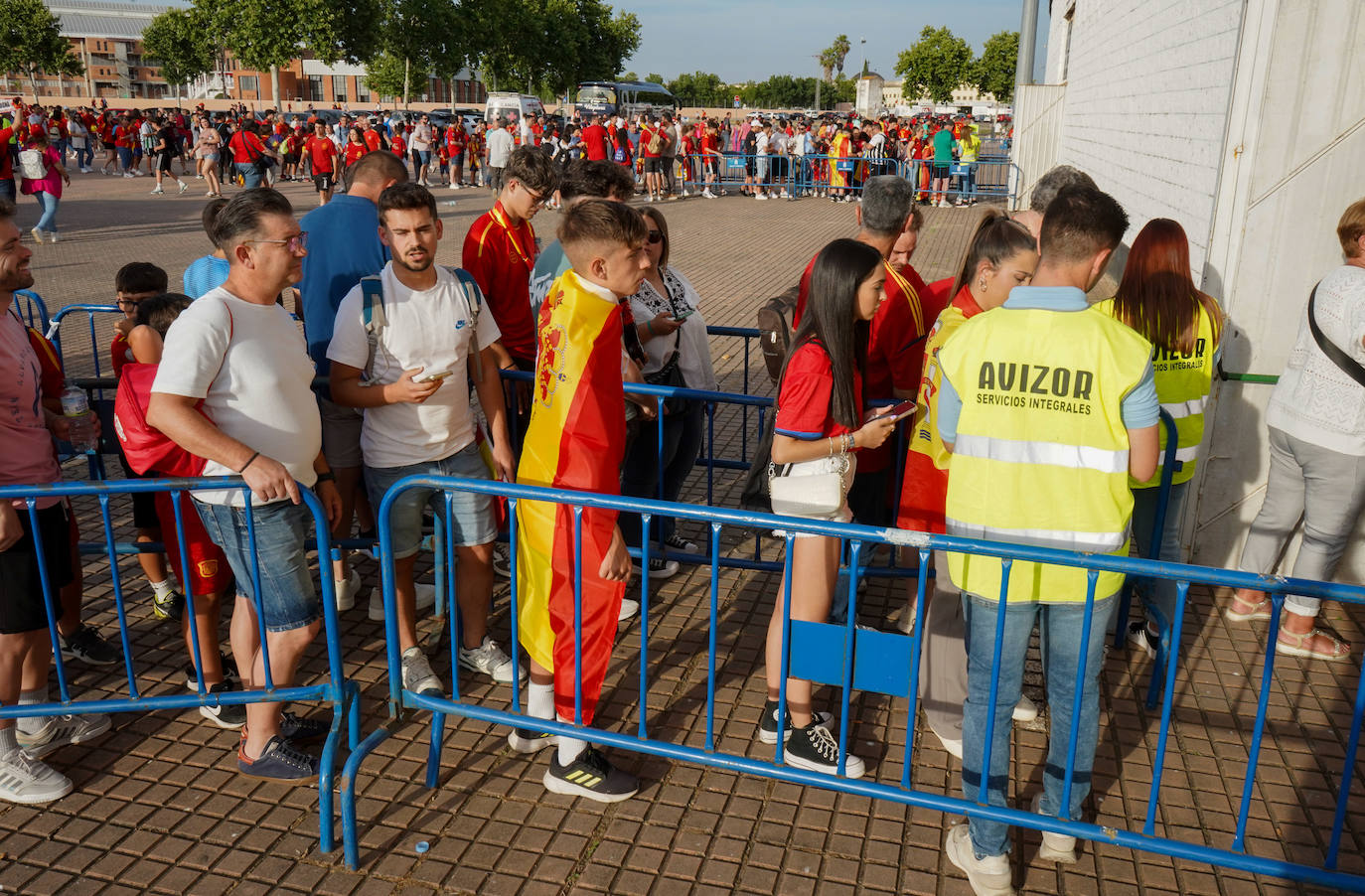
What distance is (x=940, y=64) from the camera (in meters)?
83.1

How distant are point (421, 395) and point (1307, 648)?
12.9 ft

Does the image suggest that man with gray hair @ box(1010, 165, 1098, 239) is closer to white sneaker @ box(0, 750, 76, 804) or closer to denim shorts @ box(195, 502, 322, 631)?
denim shorts @ box(195, 502, 322, 631)

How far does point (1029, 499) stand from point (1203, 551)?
305 centimetres

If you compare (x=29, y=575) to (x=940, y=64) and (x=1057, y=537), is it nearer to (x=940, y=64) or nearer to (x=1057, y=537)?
A: (x=1057, y=537)

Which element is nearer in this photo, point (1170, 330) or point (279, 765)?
point (279, 765)

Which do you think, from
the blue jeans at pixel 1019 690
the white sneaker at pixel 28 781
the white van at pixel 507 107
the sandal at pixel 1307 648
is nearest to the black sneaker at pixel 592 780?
the blue jeans at pixel 1019 690

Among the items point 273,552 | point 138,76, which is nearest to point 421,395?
point 273,552

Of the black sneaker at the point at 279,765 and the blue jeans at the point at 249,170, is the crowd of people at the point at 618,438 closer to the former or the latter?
the black sneaker at the point at 279,765

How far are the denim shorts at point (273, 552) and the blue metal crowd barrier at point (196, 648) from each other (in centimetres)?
4

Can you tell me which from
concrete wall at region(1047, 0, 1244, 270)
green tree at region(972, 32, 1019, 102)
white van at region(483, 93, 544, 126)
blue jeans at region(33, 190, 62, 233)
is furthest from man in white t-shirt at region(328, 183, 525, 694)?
green tree at region(972, 32, 1019, 102)

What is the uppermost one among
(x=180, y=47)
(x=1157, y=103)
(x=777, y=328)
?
(x=180, y=47)

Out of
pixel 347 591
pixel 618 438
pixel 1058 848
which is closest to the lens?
pixel 1058 848

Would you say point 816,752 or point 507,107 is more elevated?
point 507,107

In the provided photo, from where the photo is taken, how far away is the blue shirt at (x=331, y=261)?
4469mm
